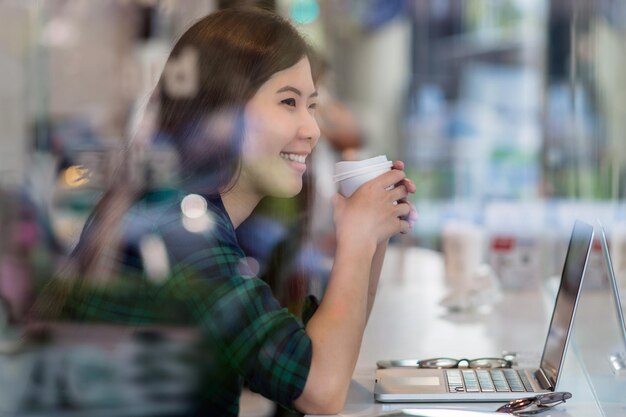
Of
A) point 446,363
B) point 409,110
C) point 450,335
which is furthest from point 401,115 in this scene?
point 446,363

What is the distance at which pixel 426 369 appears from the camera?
1463 millimetres

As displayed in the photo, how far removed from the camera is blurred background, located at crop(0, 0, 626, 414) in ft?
5.84

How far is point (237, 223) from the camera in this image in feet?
4.52

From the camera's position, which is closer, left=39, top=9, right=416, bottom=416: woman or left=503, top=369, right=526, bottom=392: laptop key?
left=39, top=9, right=416, bottom=416: woman

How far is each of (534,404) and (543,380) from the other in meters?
0.18

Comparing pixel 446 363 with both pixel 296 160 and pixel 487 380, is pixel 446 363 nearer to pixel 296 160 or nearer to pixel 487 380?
pixel 487 380

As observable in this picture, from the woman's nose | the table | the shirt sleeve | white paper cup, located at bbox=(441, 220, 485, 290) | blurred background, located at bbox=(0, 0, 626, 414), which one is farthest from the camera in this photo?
white paper cup, located at bbox=(441, 220, 485, 290)

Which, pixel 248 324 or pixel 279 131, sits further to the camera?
pixel 279 131

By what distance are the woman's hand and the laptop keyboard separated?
226mm

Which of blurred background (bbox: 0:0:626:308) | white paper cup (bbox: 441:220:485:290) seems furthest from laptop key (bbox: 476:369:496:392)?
white paper cup (bbox: 441:220:485:290)

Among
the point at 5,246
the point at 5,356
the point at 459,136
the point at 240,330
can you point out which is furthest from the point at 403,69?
the point at 240,330

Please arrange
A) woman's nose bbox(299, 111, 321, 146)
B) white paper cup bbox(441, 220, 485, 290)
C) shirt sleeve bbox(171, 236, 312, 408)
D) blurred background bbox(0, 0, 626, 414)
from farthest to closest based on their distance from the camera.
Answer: white paper cup bbox(441, 220, 485, 290) < blurred background bbox(0, 0, 626, 414) < woman's nose bbox(299, 111, 321, 146) < shirt sleeve bbox(171, 236, 312, 408)

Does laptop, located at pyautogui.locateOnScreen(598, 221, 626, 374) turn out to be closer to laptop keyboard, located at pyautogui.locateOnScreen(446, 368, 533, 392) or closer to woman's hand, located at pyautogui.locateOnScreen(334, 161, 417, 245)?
laptop keyboard, located at pyautogui.locateOnScreen(446, 368, 533, 392)

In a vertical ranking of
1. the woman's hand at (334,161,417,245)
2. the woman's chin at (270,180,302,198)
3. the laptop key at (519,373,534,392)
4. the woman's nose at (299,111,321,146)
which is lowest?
the laptop key at (519,373,534,392)
